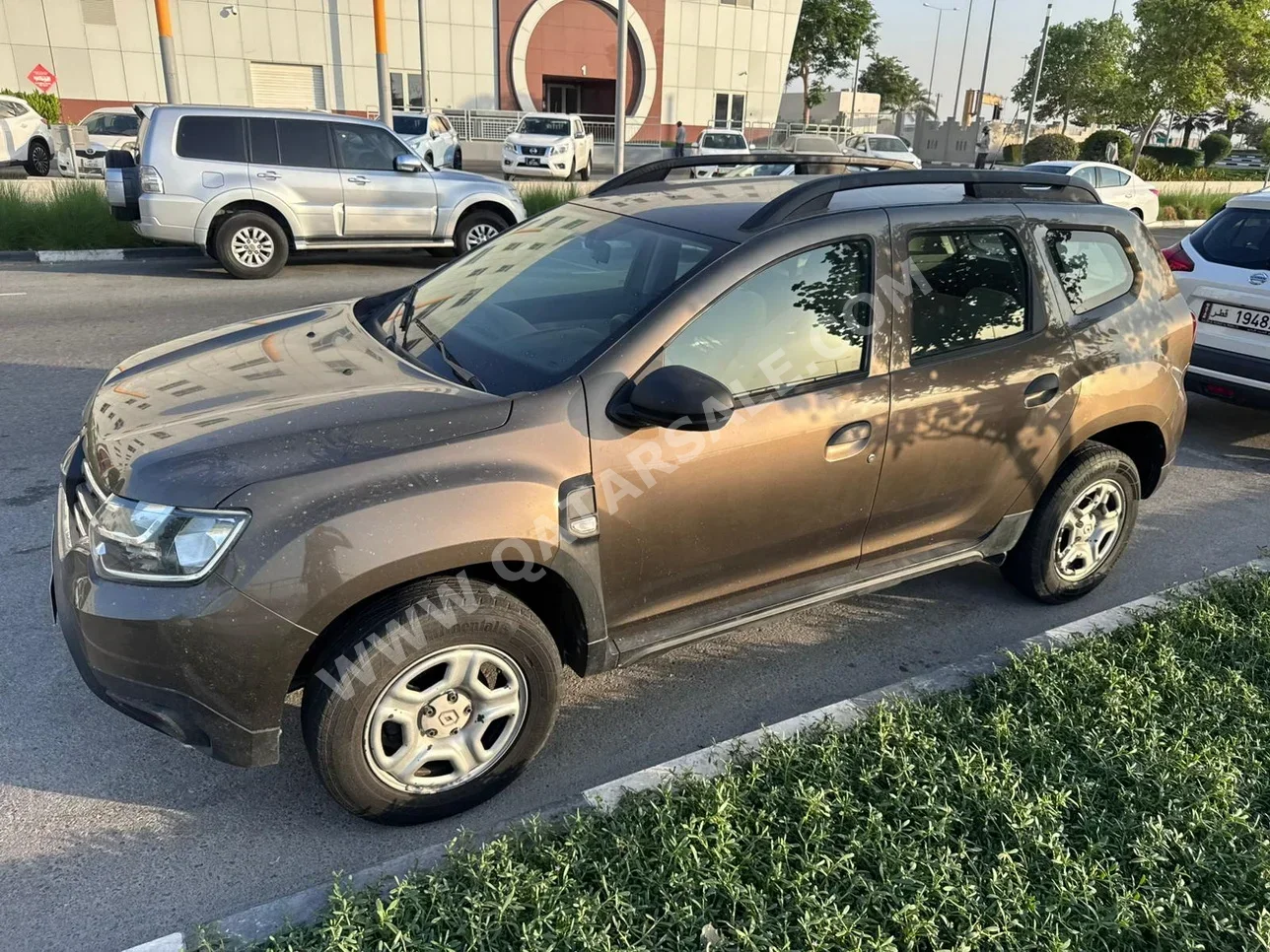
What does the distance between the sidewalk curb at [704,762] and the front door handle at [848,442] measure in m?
0.87

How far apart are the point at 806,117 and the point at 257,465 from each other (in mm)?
60387

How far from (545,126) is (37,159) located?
13715 mm

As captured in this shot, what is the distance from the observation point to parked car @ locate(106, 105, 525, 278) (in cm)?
1047

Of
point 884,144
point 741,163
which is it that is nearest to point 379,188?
point 741,163

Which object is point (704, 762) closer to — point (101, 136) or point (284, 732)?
point (284, 732)

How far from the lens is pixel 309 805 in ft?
9.55

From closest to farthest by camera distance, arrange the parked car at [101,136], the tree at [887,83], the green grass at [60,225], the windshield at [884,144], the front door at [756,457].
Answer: the front door at [756,457] → the green grass at [60,225] → the parked car at [101,136] → the windshield at [884,144] → the tree at [887,83]

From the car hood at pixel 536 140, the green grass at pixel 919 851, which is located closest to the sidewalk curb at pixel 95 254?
the green grass at pixel 919 851

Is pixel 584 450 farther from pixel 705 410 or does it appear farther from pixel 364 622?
pixel 364 622

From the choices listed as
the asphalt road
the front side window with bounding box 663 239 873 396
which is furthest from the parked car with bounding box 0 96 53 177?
the front side window with bounding box 663 239 873 396

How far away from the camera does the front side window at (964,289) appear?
3.41 m

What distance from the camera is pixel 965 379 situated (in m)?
3.47

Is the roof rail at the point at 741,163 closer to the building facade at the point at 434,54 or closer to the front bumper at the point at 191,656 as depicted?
the front bumper at the point at 191,656

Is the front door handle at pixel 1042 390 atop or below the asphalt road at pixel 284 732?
atop
